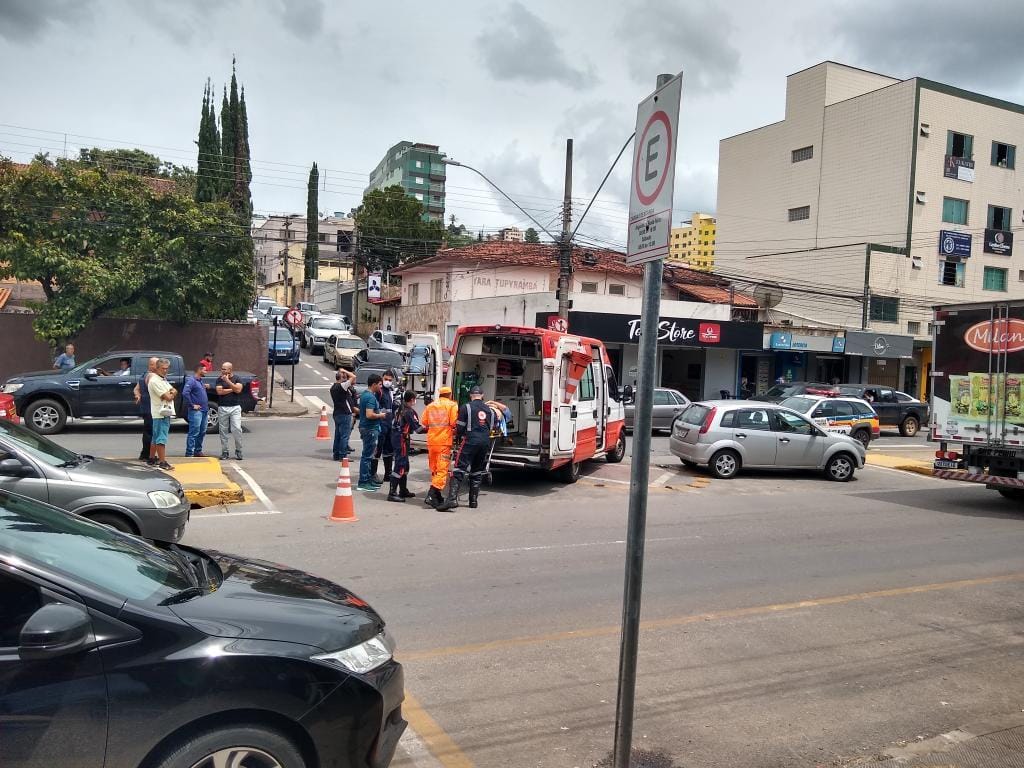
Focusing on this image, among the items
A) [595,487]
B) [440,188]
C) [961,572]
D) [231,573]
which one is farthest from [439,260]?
[440,188]

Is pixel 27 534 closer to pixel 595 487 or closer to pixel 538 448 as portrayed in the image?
pixel 538 448

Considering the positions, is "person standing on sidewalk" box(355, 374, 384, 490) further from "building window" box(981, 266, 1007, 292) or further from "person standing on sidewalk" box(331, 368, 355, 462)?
"building window" box(981, 266, 1007, 292)

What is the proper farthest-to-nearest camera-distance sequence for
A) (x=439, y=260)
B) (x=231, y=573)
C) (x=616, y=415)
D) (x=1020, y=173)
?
(x=1020, y=173) < (x=439, y=260) < (x=616, y=415) < (x=231, y=573)

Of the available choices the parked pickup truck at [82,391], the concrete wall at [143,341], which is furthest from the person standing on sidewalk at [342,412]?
the concrete wall at [143,341]

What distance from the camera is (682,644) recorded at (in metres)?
6.18

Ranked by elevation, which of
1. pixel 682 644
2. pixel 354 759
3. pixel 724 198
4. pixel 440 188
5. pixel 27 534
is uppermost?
pixel 440 188

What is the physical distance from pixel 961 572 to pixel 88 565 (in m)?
8.72

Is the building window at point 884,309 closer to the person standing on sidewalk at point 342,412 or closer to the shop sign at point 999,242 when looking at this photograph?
the shop sign at point 999,242

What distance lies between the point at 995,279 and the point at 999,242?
2090 millimetres

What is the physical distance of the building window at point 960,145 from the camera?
42731mm

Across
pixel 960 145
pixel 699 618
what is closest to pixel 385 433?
pixel 699 618

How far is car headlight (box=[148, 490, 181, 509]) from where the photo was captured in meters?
7.44

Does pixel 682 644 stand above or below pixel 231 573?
below

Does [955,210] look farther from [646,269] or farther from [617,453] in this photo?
[646,269]
